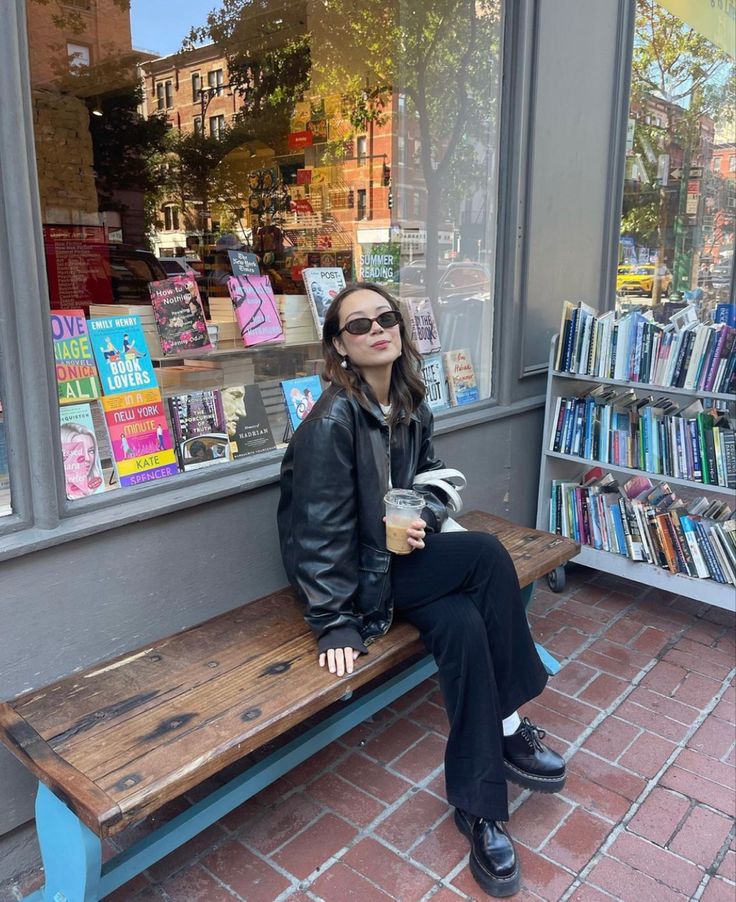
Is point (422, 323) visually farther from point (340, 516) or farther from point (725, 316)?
point (340, 516)

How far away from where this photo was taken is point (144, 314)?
8.89ft

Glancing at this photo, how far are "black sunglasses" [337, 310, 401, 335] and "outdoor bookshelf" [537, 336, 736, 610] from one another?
67.2 inches

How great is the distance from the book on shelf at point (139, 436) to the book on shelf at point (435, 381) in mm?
1455

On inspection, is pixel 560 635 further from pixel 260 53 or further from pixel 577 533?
pixel 260 53

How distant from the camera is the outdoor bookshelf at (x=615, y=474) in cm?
329

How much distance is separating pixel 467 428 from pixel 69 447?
1.94 meters

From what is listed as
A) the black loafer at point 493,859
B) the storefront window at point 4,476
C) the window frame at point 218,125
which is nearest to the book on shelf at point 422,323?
the storefront window at point 4,476

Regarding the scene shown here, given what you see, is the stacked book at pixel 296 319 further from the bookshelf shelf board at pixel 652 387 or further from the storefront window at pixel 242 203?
the bookshelf shelf board at pixel 652 387

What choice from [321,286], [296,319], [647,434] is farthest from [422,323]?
[647,434]

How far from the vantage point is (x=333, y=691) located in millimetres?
1942

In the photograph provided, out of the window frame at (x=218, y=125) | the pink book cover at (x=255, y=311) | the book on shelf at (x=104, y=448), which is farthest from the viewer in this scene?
the window frame at (x=218, y=125)

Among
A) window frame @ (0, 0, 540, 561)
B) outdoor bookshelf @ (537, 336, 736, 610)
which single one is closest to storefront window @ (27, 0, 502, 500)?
window frame @ (0, 0, 540, 561)

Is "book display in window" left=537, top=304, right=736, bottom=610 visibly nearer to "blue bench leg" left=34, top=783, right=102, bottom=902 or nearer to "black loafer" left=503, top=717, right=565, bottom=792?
"black loafer" left=503, top=717, right=565, bottom=792

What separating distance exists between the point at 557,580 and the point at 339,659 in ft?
A: 6.70
